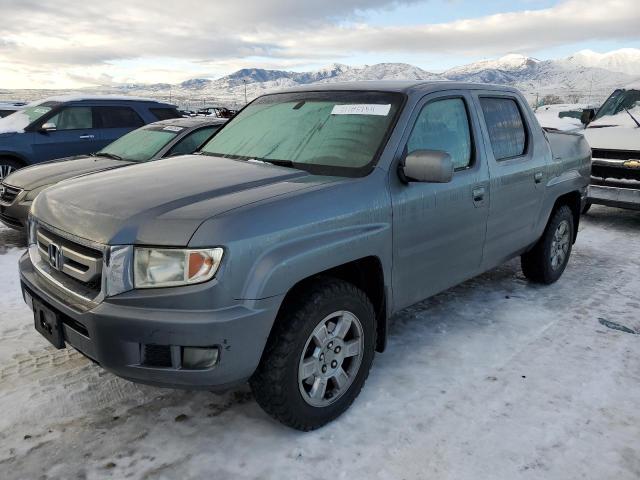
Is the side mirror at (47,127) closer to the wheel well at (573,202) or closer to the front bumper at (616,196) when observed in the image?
the wheel well at (573,202)

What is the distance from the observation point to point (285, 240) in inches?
98.6

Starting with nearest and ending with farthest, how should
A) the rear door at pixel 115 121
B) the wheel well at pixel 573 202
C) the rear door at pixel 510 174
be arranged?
the rear door at pixel 510 174
the wheel well at pixel 573 202
the rear door at pixel 115 121

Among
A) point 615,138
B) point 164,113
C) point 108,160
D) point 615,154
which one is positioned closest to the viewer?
point 108,160

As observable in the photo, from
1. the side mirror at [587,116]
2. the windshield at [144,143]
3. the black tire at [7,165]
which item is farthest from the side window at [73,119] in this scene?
the side mirror at [587,116]

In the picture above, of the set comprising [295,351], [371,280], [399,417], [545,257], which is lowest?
[399,417]

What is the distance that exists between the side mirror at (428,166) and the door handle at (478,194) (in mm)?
784

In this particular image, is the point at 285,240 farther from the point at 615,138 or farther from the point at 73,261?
the point at 615,138

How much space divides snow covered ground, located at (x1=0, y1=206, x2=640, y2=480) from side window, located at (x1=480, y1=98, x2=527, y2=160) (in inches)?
52.0

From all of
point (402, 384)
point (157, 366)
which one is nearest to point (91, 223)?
point (157, 366)

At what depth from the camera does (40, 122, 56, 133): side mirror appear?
8.51 metres

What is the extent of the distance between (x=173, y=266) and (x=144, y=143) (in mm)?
5036

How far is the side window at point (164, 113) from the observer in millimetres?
9227

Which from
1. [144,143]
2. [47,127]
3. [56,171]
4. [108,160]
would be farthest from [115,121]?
[56,171]

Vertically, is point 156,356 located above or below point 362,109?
below
